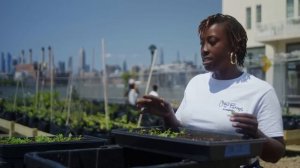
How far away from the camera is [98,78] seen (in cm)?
2850

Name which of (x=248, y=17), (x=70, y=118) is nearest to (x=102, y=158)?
(x=70, y=118)

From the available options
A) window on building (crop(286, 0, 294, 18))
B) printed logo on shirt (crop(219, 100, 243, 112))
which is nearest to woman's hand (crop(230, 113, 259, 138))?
printed logo on shirt (crop(219, 100, 243, 112))

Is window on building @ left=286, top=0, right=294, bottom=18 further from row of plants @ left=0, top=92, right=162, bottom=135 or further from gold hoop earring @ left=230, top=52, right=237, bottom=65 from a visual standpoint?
gold hoop earring @ left=230, top=52, right=237, bottom=65

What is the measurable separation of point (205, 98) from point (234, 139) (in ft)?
1.57

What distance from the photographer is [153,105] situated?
184cm

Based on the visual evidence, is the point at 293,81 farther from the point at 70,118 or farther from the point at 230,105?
the point at 230,105

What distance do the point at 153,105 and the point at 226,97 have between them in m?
0.32

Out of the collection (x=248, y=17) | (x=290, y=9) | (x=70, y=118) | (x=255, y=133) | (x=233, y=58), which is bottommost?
(x=70, y=118)

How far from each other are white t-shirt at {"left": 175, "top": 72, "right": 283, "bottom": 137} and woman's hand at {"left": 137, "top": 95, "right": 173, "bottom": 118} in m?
0.15

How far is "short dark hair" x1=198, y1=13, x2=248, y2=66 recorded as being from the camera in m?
1.87

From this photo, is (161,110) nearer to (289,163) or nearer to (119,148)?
(119,148)

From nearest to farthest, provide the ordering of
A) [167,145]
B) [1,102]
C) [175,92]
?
[167,145] → [1,102] → [175,92]

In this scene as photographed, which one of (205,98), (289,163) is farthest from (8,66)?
(205,98)

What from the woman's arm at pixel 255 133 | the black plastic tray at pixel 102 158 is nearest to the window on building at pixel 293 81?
the woman's arm at pixel 255 133
